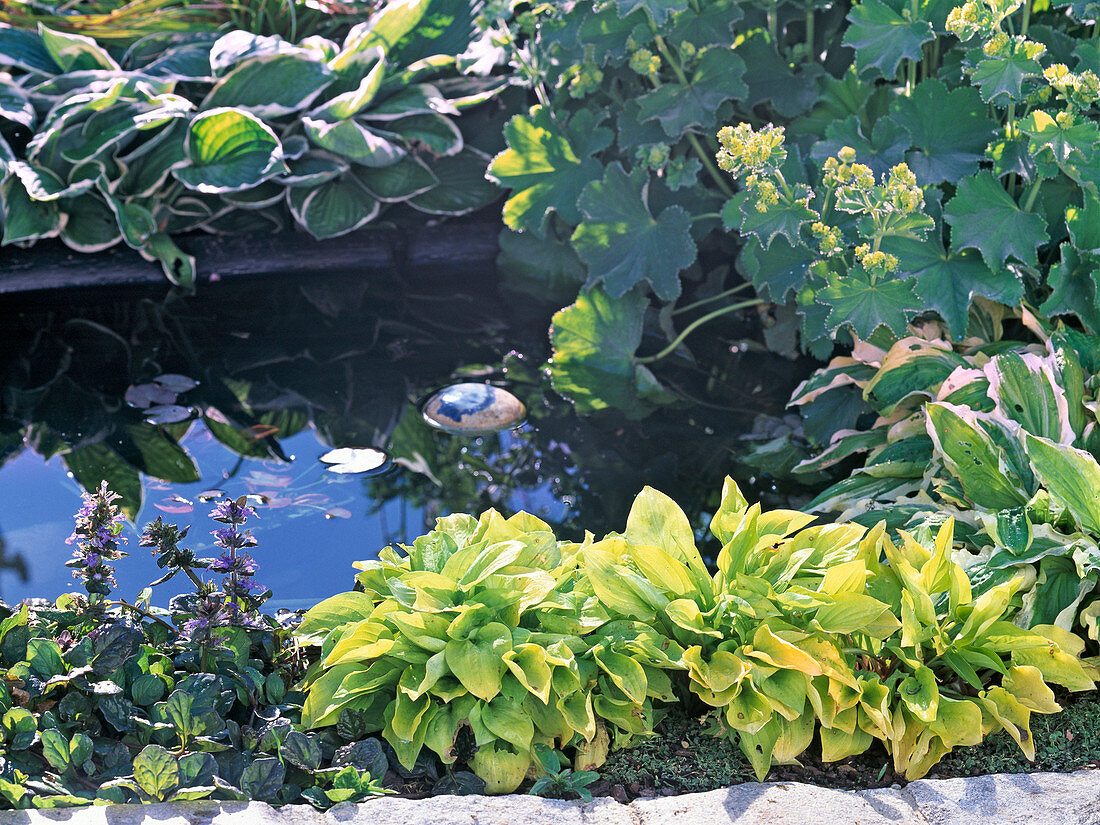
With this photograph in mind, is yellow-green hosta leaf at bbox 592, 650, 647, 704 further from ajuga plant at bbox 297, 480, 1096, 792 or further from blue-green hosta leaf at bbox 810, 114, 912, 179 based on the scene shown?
blue-green hosta leaf at bbox 810, 114, 912, 179

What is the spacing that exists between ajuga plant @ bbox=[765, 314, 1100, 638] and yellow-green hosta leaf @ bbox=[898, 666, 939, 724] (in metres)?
0.28

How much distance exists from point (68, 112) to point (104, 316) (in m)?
0.73

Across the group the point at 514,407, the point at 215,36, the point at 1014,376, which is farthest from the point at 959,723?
the point at 215,36

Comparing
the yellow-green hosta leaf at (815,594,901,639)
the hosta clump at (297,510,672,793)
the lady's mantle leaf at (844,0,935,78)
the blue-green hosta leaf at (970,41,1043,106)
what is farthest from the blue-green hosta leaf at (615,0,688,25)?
the yellow-green hosta leaf at (815,594,901,639)

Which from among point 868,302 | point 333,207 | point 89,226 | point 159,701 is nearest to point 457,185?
point 333,207

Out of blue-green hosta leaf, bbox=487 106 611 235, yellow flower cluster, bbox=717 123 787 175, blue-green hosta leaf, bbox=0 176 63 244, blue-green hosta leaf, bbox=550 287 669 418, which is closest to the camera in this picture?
yellow flower cluster, bbox=717 123 787 175

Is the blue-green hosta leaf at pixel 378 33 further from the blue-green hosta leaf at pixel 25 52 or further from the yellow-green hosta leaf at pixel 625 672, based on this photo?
the yellow-green hosta leaf at pixel 625 672

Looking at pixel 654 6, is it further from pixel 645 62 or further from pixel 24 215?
pixel 24 215

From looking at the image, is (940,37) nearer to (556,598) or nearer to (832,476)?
(832,476)

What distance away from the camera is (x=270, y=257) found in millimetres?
4051

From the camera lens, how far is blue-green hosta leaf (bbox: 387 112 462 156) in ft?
12.7

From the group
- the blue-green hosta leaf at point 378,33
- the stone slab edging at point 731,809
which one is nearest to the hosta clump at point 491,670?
the stone slab edging at point 731,809

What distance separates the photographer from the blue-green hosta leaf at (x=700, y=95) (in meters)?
2.83

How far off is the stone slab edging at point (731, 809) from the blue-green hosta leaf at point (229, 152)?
2591 millimetres
